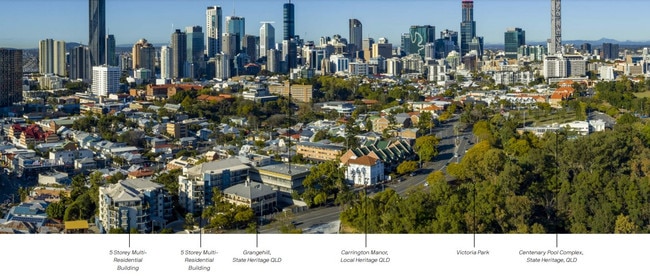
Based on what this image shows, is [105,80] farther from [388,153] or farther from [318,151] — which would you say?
[388,153]

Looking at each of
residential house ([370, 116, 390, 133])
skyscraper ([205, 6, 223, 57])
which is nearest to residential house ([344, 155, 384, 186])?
residential house ([370, 116, 390, 133])

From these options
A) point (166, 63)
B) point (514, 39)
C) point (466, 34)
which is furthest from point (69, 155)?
point (514, 39)

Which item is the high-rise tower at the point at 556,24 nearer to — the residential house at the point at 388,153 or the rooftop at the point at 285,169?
the residential house at the point at 388,153

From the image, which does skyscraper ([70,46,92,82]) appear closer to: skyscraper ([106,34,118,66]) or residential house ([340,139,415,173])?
skyscraper ([106,34,118,66])

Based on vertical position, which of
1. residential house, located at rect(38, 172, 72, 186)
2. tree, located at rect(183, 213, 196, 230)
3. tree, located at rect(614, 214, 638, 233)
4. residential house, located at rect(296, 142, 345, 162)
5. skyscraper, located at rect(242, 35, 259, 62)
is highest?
skyscraper, located at rect(242, 35, 259, 62)
